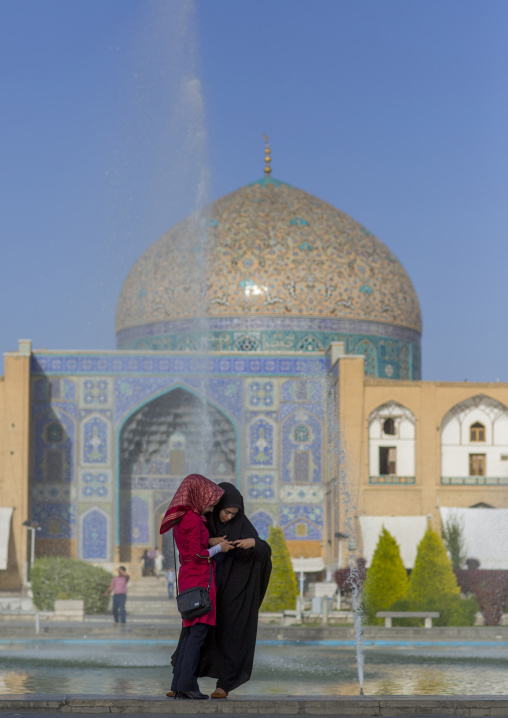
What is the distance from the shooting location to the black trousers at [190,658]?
544cm

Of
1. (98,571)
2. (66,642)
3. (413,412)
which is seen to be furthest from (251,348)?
(66,642)

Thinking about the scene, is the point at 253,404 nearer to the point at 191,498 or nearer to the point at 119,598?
the point at 119,598

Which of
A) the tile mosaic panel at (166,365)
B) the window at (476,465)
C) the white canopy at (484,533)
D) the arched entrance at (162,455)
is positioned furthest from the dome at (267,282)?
the white canopy at (484,533)

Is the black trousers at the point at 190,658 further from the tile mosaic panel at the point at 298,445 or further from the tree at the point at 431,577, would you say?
the tile mosaic panel at the point at 298,445

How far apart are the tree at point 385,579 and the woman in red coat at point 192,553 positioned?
404 inches

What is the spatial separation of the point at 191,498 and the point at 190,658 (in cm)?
67

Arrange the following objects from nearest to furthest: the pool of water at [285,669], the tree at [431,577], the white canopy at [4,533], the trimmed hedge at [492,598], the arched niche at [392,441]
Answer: the pool of water at [285,669], the trimmed hedge at [492,598], the tree at [431,577], the white canopy at [4,533], the arched niche at [392,441]

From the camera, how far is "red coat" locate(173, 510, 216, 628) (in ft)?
17.8

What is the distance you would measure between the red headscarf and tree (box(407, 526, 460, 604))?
35.3ft

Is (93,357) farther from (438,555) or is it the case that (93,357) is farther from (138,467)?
(438,555)

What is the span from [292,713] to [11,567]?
712 inches

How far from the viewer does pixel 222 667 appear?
5.54 meters

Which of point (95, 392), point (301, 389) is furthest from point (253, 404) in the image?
point (95, 392)

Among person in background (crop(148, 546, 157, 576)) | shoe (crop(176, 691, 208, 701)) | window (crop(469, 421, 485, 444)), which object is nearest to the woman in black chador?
shoe (crop(176, 691, 208, 701))
